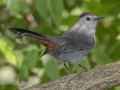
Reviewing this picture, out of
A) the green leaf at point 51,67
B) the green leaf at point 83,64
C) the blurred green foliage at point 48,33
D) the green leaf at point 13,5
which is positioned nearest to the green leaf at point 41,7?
the blurred green foliage at point 48,33

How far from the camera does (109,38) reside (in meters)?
5.63

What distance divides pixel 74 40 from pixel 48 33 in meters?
0.54

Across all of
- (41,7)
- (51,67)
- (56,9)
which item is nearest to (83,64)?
(51,67)

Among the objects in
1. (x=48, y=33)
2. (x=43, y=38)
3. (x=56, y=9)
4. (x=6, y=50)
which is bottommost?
(x=43, y=38)

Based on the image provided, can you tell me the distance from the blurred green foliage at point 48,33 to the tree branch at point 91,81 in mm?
544

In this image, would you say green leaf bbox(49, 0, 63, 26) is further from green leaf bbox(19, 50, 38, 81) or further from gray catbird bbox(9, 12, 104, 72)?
green leaf bbox(19, 50, 38, 81)

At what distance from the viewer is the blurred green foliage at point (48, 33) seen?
4.55 meters

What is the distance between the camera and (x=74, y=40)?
16.1 ft

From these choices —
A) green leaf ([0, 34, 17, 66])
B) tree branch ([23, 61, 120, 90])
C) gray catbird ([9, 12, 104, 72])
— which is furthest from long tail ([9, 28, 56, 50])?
tree branch ([23, 61, 120, 90])

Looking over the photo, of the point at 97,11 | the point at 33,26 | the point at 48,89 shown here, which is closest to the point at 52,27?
the point at 33,26

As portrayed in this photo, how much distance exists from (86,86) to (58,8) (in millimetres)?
1226

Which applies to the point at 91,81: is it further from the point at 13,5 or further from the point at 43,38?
A: the point at 13,5

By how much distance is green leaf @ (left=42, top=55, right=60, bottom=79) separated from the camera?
4.52 metres

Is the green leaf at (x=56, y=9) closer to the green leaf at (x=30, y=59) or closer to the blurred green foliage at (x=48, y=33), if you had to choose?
the blurred green foliage at (x=48, y=33)
